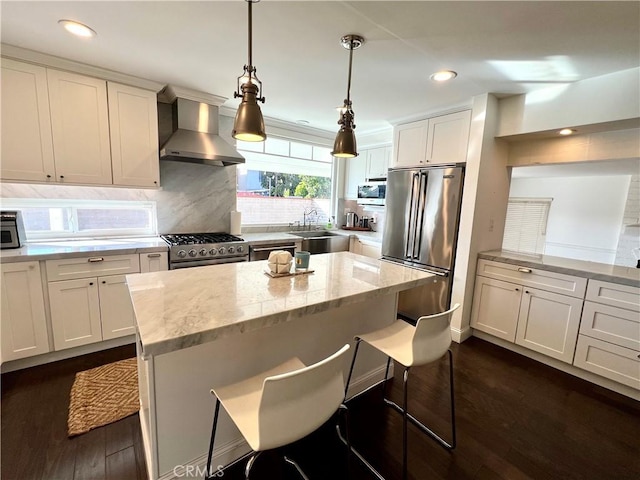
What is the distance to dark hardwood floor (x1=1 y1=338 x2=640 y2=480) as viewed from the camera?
1.48 meters

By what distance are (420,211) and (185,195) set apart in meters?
2.76

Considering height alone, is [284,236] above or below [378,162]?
below

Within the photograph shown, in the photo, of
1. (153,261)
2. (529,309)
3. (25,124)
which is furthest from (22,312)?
(529,309)

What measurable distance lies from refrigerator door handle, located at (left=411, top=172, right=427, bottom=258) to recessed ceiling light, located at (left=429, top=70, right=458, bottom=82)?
3.42 feet

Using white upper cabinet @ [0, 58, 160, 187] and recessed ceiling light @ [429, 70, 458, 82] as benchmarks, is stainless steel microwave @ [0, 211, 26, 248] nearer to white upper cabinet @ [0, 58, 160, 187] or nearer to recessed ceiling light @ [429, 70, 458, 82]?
white upper cabinet @ [0, 58, 160, 187]

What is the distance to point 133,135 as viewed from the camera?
265 centimetres

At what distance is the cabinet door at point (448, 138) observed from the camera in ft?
9.43

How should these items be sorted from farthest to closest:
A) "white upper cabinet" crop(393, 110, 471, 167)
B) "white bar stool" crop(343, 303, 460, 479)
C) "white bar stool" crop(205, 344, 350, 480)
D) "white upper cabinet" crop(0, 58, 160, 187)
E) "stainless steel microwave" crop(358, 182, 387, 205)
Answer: "stainless steel microwave" crop(358, 182, 387, 205)
"white upper cabinet" crop(393, 110, 471, 167)
"white upper cabinet" crop(0, 58, 160, 187)
"white bar stool" crop(343, 303, 460, 479)
"white bar stool" crop(205, 344, 350, 480)

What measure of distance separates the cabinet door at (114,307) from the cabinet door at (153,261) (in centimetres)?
19

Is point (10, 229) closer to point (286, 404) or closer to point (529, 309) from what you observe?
point (286, 404)

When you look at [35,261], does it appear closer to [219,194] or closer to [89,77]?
[89,77]

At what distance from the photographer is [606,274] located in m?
2.19

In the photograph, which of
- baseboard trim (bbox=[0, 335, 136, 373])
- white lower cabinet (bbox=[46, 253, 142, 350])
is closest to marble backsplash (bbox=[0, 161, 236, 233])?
white lower cabinet (bbox=[46, 253, 142, 350])

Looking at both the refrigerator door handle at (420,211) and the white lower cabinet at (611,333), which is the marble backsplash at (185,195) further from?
the white lower cabinet at (611,333)
